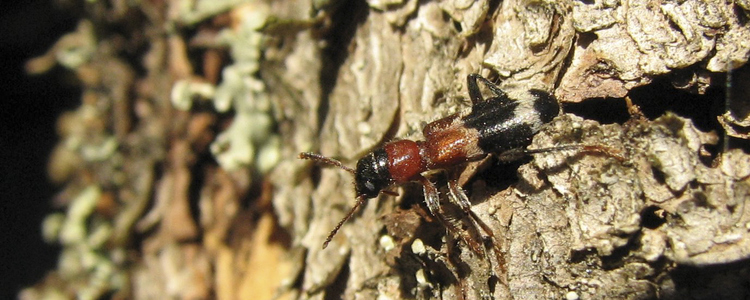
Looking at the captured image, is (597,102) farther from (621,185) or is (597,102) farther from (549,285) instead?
(549,285)

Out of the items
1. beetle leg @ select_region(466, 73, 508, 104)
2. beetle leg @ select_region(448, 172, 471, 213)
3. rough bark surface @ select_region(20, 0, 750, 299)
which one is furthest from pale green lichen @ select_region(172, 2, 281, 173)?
beetle leg @ select_region(466, 73, 508, 104)

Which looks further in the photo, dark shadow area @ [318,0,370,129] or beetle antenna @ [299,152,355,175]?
dark shadow area @ [318,0,370,129]

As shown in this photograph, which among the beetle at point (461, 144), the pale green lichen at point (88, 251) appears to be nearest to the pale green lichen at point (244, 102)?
the beetle at point (461, 144)

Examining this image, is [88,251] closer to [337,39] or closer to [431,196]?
[337,39]

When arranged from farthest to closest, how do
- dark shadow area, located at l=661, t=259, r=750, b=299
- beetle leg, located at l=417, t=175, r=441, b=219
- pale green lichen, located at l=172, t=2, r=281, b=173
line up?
pale green lichen, located at l=172, t=2, r=281, b=173
beetle leg, located at l=417, t=175, r=441, b=219
dark shadow area, located at l=661, t=259, r=750, b=299

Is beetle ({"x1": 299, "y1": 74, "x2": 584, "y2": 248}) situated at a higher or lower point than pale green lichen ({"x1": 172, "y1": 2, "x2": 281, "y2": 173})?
lower

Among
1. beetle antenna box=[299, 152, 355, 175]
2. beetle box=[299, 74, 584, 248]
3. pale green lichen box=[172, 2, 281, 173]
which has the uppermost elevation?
pale green lichen box=[172, 2, 281, 173]

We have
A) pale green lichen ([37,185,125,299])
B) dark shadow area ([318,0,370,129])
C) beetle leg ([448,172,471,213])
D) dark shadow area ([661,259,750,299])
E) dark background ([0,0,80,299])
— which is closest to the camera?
dark shadow area ([661,259,750,299])

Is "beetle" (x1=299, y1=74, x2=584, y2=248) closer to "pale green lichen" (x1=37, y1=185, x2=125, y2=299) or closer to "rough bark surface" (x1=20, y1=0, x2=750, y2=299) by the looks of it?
"rough bark surface" (x1=20, y1=0, x2=750, y2=299)
